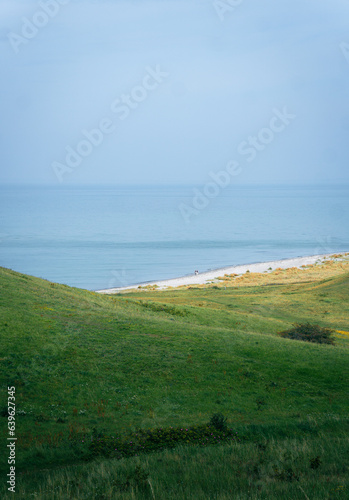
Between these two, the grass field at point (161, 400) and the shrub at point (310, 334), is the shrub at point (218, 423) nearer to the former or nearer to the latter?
the grass field at point (161, 400)

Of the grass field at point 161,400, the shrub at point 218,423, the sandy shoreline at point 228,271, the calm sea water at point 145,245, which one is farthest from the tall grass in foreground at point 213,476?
the calm sea water at point 145,245

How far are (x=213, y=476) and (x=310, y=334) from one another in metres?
24.4

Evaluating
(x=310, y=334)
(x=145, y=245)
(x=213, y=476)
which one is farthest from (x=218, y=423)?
(x=145, y=245)

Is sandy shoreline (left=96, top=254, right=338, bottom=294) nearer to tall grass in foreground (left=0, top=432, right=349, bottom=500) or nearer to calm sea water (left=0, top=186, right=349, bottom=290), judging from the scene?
calm sea water (left=0, top=186, right=349, bottom=290)

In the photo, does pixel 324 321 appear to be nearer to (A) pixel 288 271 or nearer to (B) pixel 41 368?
(B) pixel 41 368

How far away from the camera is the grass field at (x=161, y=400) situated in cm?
968

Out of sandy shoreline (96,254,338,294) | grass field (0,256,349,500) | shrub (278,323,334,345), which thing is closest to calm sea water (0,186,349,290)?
sandy shoreline (96,254,338,294)

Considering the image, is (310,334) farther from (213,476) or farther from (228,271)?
(228,271)

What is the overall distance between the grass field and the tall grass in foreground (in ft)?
0.13

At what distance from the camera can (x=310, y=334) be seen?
107 ft

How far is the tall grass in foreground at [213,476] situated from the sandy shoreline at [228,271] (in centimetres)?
6108

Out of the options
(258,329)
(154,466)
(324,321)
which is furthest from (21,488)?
(324,321)

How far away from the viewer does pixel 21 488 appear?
9.80 meters

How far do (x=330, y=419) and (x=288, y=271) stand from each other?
70456 millimetres
